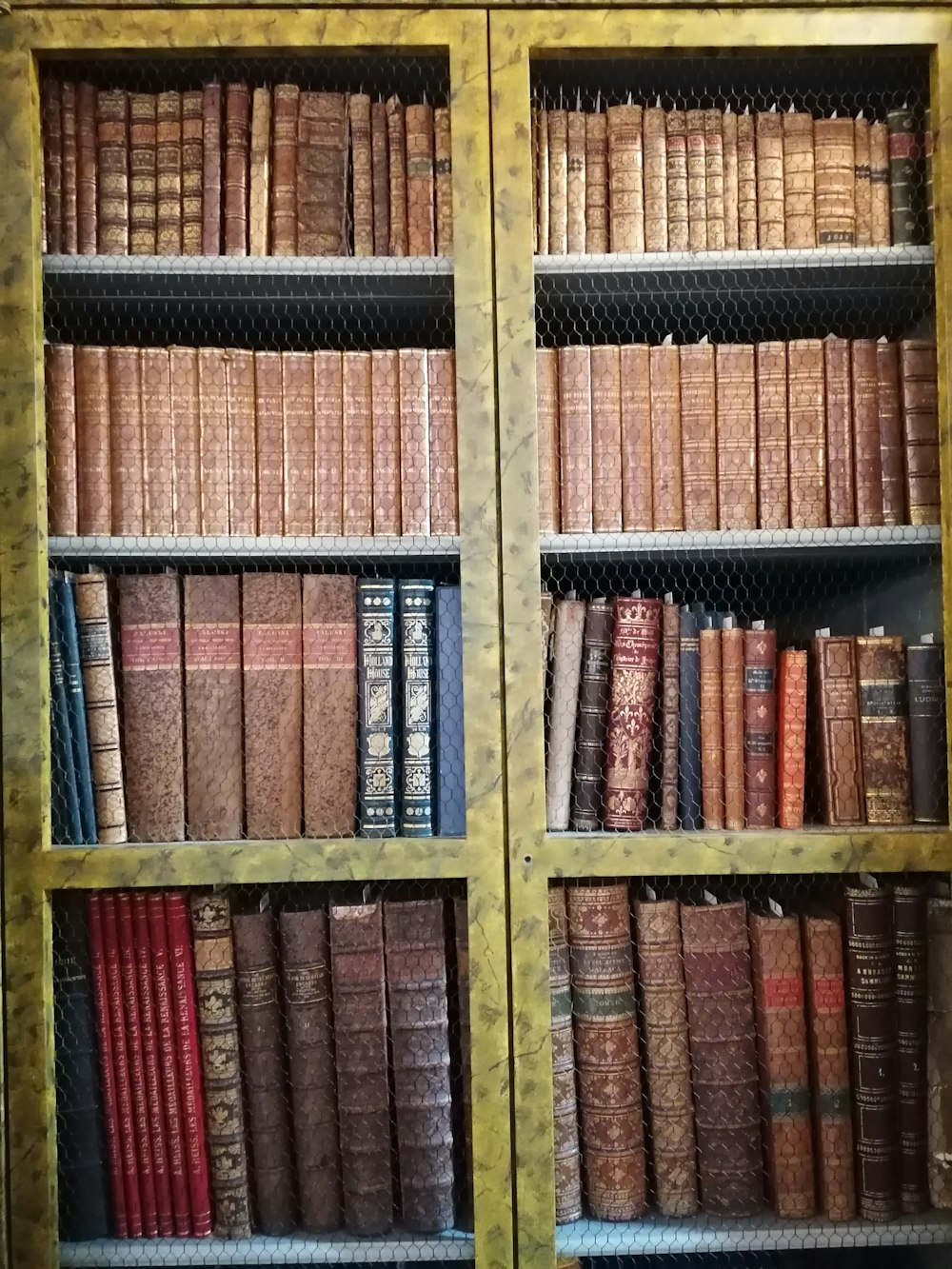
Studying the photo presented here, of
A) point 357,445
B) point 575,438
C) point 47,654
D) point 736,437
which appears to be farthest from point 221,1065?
point 736,437

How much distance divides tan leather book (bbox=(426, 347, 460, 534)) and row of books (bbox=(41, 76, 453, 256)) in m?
0.14

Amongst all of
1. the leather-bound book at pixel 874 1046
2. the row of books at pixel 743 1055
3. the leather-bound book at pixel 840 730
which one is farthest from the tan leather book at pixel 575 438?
the leather-bound book at pixel 874 1046

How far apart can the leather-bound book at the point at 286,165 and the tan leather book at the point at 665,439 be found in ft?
1.50

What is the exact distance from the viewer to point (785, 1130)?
120 centimetres

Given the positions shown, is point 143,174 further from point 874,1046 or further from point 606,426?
point 874,1046

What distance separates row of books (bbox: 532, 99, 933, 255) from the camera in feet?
3.98

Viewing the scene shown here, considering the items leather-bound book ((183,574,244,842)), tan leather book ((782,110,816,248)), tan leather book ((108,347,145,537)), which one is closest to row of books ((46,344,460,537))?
tan leather book ((108,347,145,537))

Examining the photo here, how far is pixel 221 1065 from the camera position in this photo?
1.19m

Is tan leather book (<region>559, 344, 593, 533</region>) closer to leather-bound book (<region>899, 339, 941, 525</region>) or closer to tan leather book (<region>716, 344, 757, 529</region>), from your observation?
tan leather book (<region>716, 344, 757, 529</region>)

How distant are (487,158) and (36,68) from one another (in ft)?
1.74

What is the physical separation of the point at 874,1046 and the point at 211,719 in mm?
863

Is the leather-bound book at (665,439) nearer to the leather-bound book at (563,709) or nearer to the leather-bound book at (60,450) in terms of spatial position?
the leather-bound book at (563,709)

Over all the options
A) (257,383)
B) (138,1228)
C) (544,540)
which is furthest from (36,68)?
(138,1228)

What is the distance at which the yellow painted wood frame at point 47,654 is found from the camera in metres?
1.13
